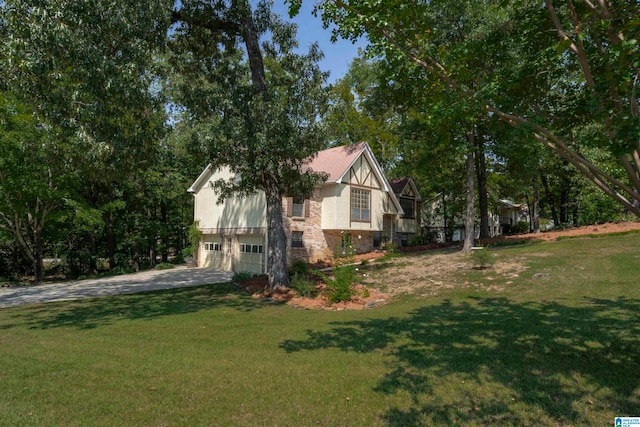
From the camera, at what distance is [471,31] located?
1892 centimetres

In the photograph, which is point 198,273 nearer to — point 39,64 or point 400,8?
point 39,64

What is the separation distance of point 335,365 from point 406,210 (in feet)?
86.9

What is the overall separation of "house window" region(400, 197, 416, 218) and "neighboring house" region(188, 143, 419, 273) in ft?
10.9

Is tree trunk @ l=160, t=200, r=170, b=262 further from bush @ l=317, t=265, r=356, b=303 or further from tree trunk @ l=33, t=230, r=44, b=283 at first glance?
bush @ l=317, t=265, r=356, b=303

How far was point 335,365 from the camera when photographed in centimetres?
596

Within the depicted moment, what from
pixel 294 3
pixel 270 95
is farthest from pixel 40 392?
pixel 270 95

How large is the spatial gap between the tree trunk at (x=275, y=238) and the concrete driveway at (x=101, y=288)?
17.9 ft

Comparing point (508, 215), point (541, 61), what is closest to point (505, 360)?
point (541, 61)

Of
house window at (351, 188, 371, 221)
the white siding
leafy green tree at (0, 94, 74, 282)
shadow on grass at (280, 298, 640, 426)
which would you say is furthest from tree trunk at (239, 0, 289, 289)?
leafy green tree at (0, 94, 74, 282)

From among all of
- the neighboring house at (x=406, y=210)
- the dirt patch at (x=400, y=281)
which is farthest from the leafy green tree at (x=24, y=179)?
the neighboring house at (x=406, y=210)

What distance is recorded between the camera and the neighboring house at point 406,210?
99.7 ft

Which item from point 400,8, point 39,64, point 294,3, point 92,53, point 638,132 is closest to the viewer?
point 638,132

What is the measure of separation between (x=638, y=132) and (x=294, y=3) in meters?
5.00

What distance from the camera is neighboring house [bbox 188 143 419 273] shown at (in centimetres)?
2222
